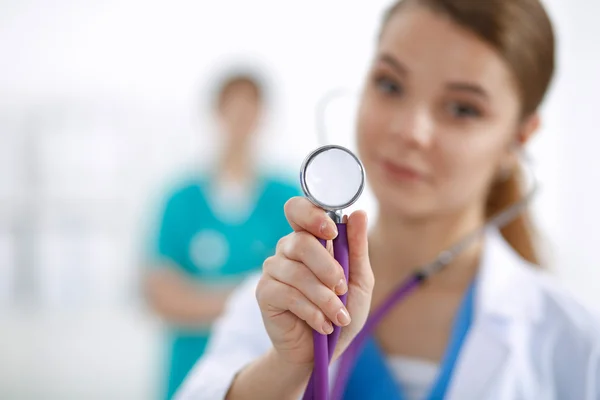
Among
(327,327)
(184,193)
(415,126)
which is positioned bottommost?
(184,193)

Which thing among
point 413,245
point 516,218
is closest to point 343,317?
point 413,245

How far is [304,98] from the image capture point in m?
2.54

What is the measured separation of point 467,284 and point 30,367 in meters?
1.98

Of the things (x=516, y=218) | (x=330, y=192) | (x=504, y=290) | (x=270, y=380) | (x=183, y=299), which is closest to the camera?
(x=330, y=192)

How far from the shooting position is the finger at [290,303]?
38 cm

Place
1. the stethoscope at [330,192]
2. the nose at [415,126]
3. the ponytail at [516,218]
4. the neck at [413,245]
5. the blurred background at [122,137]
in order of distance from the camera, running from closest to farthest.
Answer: the stethoscope at [330,192] < the nose at [415,126] < the neck at [413,245] < the ponytail at [516,218] < the blurred background at [122,137]

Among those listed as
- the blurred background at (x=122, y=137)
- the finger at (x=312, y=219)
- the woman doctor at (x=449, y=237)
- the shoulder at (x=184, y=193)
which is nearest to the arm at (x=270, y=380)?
the woman doctor at (x=449, y=237)

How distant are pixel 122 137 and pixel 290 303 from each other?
6.84 ft

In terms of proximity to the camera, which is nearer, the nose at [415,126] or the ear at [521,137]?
the nose at [415,126]

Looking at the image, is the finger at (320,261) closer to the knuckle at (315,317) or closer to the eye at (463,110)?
the knuckle at (315,317)

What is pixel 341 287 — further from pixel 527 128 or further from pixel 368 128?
pixel 527 128

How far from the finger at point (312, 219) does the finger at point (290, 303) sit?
50 millimetres

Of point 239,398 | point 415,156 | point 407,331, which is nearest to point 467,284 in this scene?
point 407,331

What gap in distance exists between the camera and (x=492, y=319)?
2.30 feet
